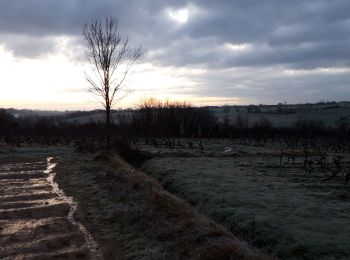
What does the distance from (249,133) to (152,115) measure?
15.2 meters

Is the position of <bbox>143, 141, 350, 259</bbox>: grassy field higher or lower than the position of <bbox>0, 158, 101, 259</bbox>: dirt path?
higher

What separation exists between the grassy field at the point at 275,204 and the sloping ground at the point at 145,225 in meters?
0.85

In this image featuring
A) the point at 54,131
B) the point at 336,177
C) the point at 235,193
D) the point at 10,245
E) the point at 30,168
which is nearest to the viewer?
the point at 10,245

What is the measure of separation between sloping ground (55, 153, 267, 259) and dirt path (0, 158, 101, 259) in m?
0.42

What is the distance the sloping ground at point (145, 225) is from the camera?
866 centimetres

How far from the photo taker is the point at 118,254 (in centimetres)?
945

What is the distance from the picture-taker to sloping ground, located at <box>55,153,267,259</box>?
866 centimetres

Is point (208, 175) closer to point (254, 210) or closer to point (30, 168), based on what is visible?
point (254, 210)

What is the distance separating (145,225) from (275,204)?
4.09 metres

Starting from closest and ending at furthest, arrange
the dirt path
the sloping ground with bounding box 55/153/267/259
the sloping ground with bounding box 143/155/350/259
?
1. the sloping ground with bounding box 55/153/267/259
2. the sloping ground with bounding box 143/155/350/259
3. the dirt path

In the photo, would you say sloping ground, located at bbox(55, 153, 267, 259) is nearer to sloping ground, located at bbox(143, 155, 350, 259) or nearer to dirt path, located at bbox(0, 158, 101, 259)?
dirt path, located at bbox(0, 158, 101, 259)

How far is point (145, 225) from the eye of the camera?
36.1 feet

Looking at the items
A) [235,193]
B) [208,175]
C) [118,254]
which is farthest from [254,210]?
[208,175]

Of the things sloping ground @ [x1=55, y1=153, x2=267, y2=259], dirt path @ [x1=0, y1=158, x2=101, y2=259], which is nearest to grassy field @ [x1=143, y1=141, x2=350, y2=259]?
sloping ground @ [x1=55, y1=153, x2=267, y2=259]
